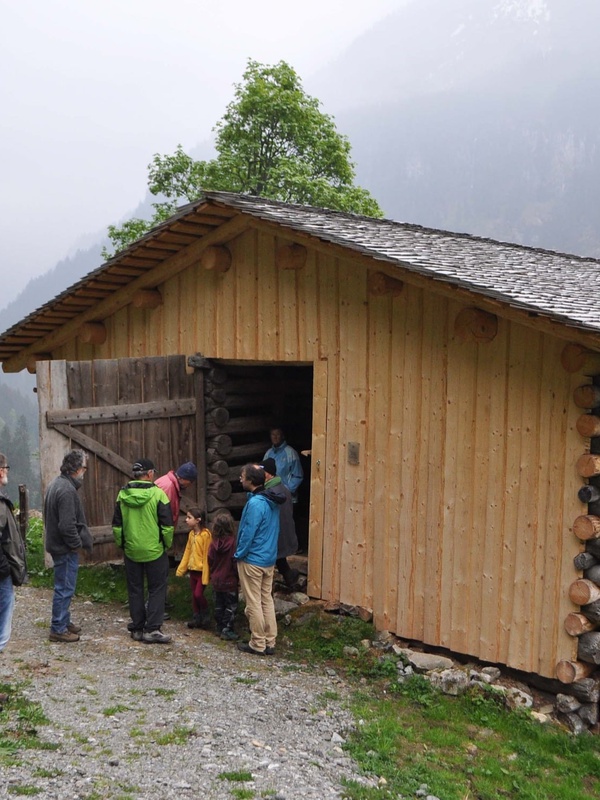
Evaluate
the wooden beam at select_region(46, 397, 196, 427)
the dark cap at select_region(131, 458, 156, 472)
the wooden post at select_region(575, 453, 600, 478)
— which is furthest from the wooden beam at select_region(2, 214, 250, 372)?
the wooden post at select_region(575, 453, 600, 478)

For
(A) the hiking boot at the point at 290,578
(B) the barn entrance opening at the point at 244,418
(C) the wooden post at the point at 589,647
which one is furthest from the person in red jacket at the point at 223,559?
(C) the wooden post at the point at 589,647

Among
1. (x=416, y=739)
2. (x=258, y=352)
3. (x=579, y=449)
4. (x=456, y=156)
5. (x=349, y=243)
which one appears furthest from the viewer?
(x=456, y=156)

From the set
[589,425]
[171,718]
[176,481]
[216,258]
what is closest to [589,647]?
[589,425]

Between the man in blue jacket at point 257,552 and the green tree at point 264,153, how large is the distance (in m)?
18.9

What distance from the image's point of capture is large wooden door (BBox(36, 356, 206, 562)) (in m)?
8.84

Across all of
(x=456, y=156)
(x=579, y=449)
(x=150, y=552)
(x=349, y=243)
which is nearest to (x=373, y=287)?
(x=349, y=243)

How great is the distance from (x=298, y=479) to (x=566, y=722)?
4225 mm

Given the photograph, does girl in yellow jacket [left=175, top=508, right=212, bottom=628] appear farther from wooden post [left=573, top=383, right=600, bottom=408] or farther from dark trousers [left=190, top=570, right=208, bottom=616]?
wooden post [left=573, top=383, right=600, bottom=408]

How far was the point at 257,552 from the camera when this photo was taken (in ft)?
24.6

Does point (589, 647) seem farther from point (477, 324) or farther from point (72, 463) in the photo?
point (72, 463)

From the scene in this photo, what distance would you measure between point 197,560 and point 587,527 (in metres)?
3.82

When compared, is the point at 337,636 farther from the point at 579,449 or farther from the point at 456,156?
the point at 456,156

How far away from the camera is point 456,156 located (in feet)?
602

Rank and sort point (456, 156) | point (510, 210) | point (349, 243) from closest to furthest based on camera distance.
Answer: point (349, 243)
point (510, 210)
point (456, 156)
